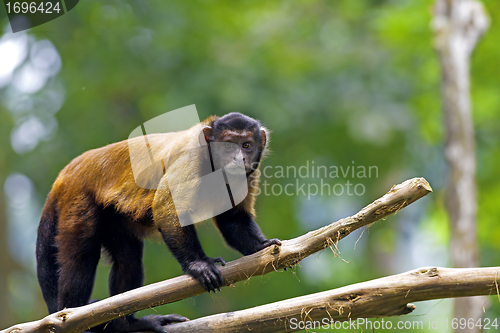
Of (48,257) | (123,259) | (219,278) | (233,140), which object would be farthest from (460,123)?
(48,257)

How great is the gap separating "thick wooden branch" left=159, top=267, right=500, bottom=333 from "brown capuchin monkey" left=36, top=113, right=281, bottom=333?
0.82 meters

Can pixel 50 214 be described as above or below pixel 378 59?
below

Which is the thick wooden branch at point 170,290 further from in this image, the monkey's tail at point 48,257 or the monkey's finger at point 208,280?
the monkey's tail at point 48,257

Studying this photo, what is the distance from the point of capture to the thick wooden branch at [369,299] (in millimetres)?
3756

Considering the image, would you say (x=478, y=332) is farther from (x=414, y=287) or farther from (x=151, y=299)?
(x=151, y=299)

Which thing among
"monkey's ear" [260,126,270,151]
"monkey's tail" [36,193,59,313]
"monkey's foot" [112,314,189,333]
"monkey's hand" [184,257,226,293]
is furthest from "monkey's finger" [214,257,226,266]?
"monkey's tail" [36,193,59,313]

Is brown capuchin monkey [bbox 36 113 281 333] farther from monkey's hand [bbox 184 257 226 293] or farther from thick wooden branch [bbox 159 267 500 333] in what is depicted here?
thick wooden branch [bbox 159 267 500 333]

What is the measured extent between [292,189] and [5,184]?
831 centimetres

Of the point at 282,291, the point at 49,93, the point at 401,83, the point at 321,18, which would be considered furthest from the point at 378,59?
the point at 49,93

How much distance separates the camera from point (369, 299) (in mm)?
3955

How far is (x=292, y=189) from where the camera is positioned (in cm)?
1240

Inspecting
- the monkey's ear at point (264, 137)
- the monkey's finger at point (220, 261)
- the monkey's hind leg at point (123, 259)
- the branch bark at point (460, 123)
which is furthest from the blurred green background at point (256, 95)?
the monkey's finger at point (220, 261)

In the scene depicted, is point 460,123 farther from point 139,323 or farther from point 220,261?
point 139,323

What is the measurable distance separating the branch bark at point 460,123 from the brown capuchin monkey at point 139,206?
5.42 meters
